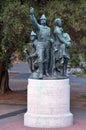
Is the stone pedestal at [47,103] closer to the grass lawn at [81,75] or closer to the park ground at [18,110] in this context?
the park ground at [18,110]

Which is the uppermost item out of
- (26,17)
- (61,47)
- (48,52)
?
(26,17)

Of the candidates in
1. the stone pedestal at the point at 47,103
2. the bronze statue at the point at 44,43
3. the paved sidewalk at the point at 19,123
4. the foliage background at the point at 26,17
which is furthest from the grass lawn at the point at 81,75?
the stone pedestal at the point at 47,103

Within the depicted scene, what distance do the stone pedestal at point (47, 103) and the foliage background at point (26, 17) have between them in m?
3.86

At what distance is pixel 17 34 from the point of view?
57.3 ft

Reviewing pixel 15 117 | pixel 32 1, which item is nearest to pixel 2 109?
pixel 15 117

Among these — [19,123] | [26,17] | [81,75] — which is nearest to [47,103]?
[19,123]

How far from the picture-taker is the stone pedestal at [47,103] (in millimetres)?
13641

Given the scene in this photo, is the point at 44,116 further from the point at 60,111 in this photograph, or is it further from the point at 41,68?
the point at 41,68

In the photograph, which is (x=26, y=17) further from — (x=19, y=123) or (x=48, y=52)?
(x=19, y=123)

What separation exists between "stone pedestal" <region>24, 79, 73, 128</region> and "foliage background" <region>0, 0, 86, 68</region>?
386 cm

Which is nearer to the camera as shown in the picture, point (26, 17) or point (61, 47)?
point (61, 47)

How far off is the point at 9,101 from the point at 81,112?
16.0ft

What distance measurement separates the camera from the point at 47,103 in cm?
1365

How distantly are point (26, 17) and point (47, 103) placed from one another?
15.7 feet
